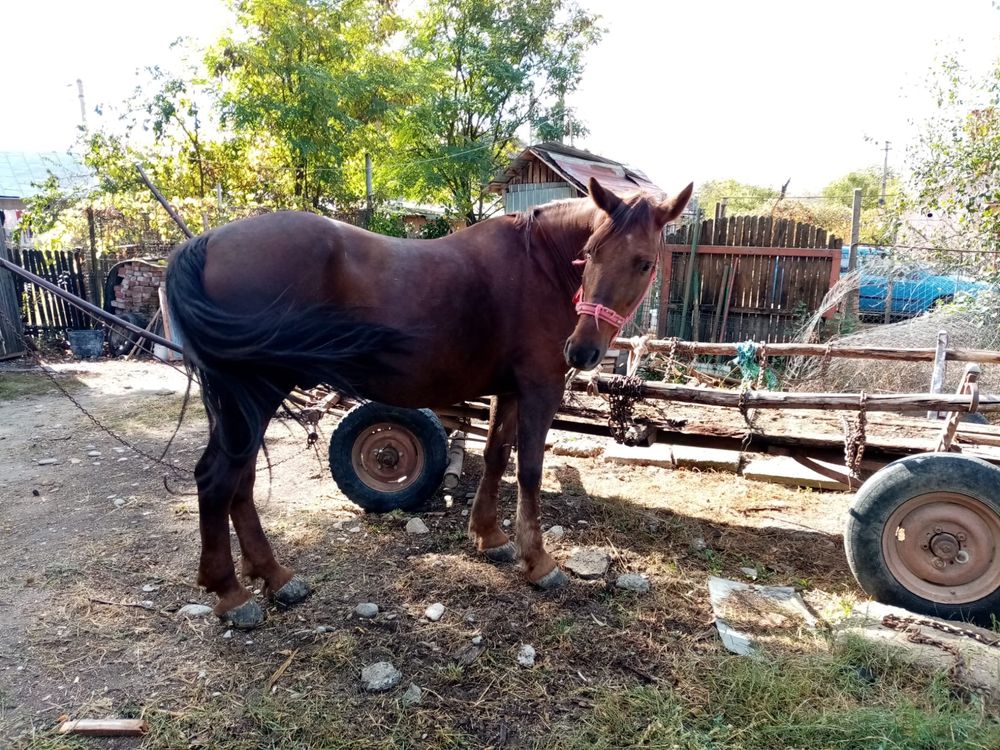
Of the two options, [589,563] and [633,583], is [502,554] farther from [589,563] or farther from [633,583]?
[633,583]

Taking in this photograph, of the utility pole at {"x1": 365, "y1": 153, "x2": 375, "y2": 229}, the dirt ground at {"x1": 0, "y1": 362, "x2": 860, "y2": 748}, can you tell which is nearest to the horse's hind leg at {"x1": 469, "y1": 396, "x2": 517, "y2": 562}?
the dirt ground at {"x1": 0, "y1": 362, "x2": 860, "y2": 748}

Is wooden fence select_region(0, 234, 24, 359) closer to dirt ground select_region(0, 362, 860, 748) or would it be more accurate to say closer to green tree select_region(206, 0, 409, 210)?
green tree select_region(206, 0, 409, 210)

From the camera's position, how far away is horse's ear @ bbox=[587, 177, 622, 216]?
2.59 metres

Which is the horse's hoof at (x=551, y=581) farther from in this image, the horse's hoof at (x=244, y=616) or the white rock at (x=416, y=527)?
the horse's hoof at (x=244, y=616)

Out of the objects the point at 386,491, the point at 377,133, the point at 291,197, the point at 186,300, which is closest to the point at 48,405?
the point at 386,491

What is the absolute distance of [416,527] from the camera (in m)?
3.75

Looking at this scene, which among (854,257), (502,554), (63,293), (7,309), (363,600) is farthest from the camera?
(7,309)

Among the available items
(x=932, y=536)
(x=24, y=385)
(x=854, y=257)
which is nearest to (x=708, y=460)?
(x=932, y=536)

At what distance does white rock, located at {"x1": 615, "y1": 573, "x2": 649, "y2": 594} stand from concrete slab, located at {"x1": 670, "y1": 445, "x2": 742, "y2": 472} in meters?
1.85

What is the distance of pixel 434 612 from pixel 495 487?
2.84ft

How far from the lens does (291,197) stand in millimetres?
13727

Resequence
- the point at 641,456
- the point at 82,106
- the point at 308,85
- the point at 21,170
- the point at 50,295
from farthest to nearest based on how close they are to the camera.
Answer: the point at 21,170 → the point at 82,106 → the point at 308,85 → the point at 50,295 → the point at 641,456

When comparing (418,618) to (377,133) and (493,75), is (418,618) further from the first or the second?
(493,75)

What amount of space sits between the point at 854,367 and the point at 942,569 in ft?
15.9
